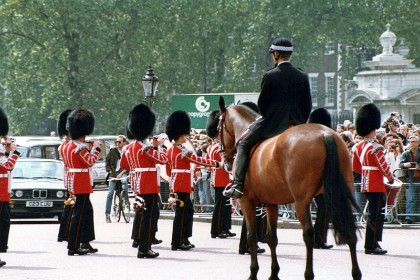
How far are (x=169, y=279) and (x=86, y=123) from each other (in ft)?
13.6

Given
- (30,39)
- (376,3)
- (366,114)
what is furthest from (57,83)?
(366,114)

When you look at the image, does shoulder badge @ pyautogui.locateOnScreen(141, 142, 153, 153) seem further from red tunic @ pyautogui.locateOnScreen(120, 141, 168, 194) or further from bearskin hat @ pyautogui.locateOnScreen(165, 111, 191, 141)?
bearskin hat @ pyautogui.locateOnScreen(165, 111, 191, 141)

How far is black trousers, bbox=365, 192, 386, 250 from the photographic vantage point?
1566 cm

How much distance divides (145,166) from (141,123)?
65cm

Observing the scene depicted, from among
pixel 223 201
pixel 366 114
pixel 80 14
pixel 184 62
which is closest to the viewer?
pixel 366 114

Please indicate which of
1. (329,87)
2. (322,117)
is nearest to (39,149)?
(322,117)

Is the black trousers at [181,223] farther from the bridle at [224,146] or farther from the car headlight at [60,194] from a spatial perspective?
the car headlight at [60,194]

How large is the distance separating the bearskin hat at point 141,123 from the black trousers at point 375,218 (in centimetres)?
296

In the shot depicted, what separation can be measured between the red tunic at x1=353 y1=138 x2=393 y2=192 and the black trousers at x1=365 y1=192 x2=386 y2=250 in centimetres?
12

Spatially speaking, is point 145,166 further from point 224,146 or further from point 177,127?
point 224,146

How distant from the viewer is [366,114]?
15812 mm

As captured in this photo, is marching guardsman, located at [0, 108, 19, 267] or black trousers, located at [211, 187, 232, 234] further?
black trousers, located at [211, 187, 232, 234]

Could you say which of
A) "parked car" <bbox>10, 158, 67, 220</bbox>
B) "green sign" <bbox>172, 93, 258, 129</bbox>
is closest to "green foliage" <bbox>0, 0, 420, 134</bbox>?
"green sign" <bbox>172, 93, 258, 129</bbox>

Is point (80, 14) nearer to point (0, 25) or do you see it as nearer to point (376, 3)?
point (0, 25)
